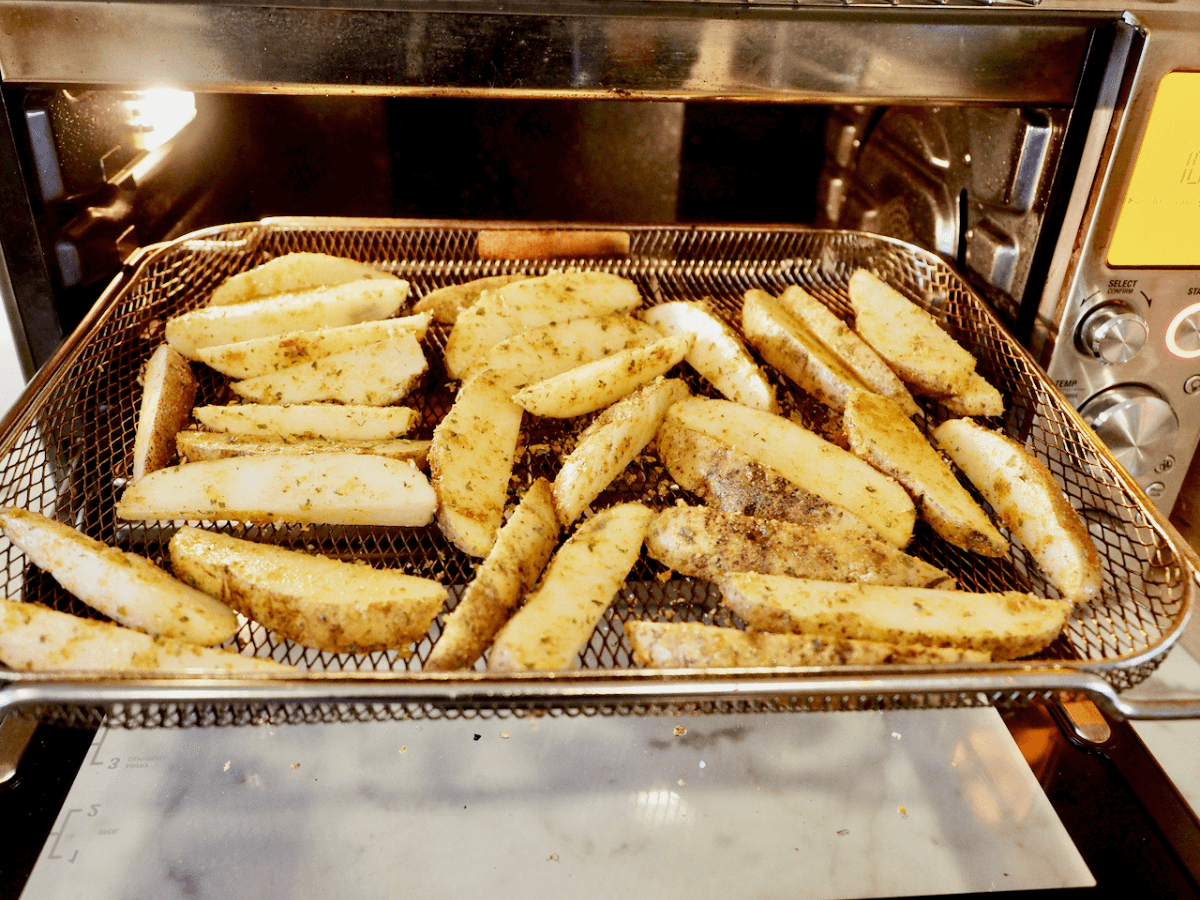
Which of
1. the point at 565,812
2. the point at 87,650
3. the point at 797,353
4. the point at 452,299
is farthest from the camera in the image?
the point at 452,299

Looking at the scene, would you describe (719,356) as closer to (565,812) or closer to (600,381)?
(600,381)

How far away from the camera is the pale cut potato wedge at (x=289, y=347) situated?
2.08 meters

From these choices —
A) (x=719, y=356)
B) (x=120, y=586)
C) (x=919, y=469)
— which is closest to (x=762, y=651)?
(x=919, y=469)

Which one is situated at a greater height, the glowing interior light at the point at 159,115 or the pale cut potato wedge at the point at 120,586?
the glowing interior light at the point at 159,115

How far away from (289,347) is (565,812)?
137 cm

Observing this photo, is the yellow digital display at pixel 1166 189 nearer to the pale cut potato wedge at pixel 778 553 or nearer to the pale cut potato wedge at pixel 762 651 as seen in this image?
the pale cut potato wedge at pixel 778 553

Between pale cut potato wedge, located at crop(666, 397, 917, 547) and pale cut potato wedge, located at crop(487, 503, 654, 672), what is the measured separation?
333 millimetres

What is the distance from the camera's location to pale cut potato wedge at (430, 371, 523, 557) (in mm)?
1687

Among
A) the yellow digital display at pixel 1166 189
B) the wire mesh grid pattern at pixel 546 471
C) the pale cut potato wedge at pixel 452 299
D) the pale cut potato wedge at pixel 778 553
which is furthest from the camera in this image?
the pale cut potato wedge at pixel 452 299

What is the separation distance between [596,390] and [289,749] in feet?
3.62

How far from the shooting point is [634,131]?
3.19 m

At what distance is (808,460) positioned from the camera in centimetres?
190

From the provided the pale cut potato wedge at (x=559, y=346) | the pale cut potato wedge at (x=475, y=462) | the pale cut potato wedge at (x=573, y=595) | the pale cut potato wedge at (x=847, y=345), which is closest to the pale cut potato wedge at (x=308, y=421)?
the pale cut potato wedge at (x=475, y=462)

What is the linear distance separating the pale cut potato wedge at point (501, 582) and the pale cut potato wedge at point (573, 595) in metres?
0.03
